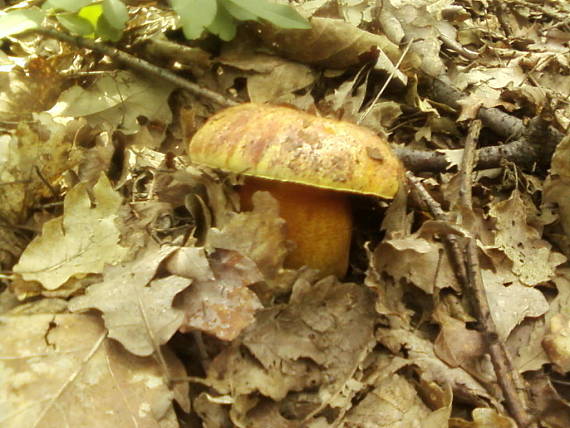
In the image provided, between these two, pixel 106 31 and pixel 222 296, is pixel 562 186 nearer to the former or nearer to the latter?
pixel 222 296

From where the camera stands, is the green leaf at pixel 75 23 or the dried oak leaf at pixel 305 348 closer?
the dried oak leaf at pixel 305 348

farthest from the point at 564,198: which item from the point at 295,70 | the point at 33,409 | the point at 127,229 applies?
the point at 33,409

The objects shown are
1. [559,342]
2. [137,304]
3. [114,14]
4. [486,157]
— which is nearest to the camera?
[137,304]

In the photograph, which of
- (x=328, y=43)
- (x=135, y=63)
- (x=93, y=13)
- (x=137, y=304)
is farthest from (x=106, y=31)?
(x=137, y=304)

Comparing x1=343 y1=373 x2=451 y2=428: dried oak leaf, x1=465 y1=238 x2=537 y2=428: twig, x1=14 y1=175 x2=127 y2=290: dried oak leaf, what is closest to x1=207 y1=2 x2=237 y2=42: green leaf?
x1=14 y1=175 x2=127 y2=290: dried oak leaf

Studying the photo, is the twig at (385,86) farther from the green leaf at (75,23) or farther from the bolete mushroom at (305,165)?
the green leaf at (75,23)

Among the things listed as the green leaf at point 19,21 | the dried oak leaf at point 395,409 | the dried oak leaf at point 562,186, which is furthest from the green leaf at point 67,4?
the dried oak leaf at point 562,186
